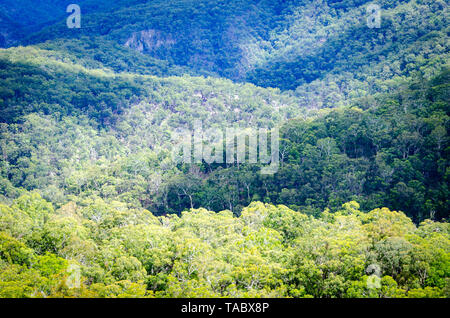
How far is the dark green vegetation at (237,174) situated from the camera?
23.2 m

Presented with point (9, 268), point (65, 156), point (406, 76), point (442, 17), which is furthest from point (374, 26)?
point (9, 268)

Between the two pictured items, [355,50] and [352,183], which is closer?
[352,183]

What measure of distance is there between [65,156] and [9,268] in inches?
2563

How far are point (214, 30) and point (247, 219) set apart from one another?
176 meters

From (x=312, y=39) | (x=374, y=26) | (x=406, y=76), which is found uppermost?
(x=312, y=39)

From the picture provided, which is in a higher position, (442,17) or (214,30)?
(214,30)

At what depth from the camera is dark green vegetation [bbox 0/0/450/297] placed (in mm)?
23219

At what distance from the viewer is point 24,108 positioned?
290 ft

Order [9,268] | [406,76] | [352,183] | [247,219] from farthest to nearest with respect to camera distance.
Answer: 1. [406,76]
2. [352,183]
3. [247,219]
4. [9,268]

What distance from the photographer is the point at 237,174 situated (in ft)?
180

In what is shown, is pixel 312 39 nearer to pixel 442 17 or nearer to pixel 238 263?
pixel 442 17
